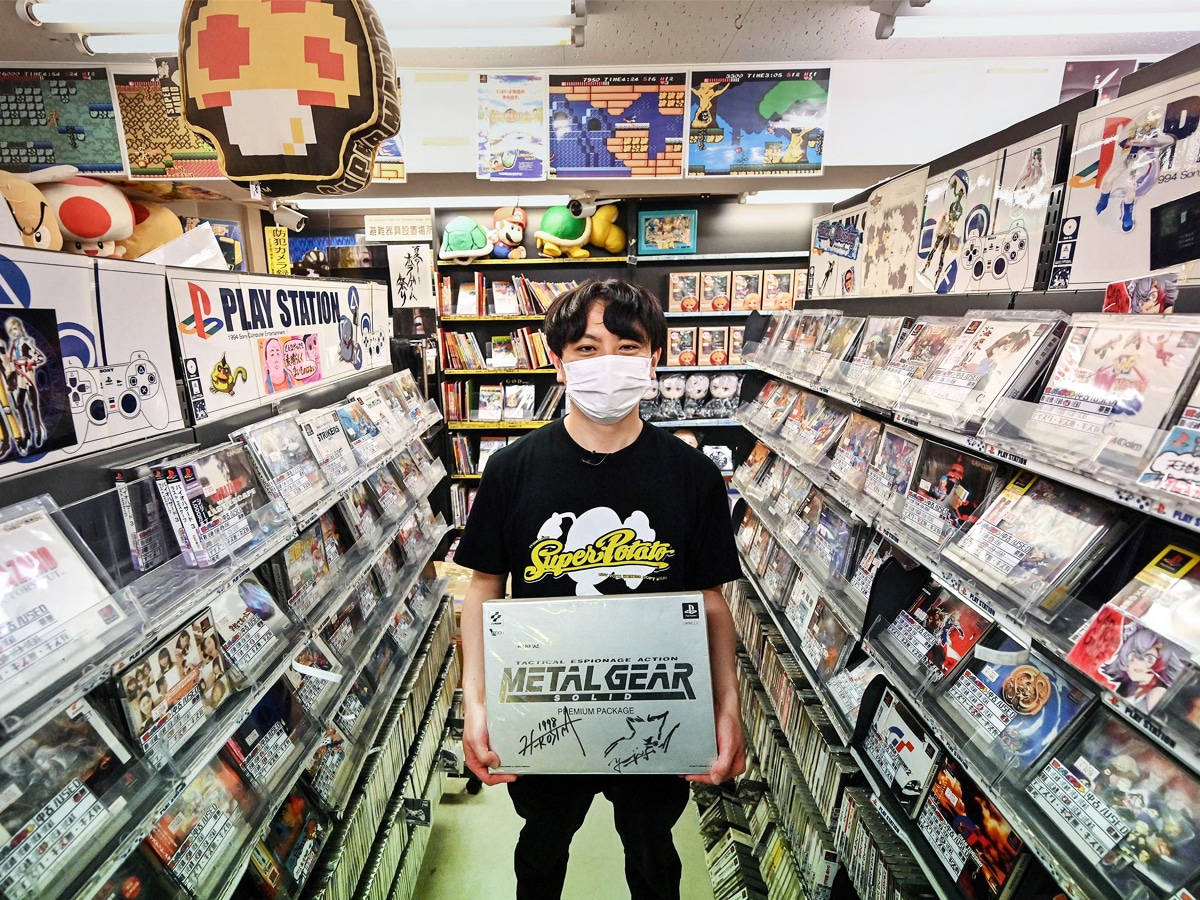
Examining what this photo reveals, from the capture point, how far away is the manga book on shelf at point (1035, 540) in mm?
1097

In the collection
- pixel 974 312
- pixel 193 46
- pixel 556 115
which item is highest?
pixel 556 115

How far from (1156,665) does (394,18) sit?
3160mm

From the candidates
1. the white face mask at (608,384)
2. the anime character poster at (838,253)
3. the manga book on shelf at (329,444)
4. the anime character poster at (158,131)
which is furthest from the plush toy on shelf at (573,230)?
the white face mask at (608,384)

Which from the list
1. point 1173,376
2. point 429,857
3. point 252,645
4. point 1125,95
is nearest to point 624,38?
point 1125,95

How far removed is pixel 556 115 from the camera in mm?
2930

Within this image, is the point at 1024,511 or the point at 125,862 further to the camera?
the point at 1024,511

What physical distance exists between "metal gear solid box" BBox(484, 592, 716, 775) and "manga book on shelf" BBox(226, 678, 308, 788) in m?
0.61

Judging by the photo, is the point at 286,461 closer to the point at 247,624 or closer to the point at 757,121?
the point at 247,624

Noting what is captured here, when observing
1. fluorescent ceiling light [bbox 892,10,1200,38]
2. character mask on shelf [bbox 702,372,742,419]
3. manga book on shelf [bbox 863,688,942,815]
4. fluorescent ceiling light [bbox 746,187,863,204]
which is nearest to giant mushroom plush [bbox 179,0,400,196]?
manga book on shelf [bbox 863,688,942,815]

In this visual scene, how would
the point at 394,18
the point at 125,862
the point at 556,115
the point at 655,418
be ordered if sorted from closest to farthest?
the point at 125,862
the point at 394,18
the point at 556,115
the point at 655,418

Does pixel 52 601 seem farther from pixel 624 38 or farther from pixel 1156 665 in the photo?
pixel 624 38

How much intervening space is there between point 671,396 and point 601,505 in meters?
3.47

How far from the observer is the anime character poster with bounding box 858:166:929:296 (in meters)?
2.03
